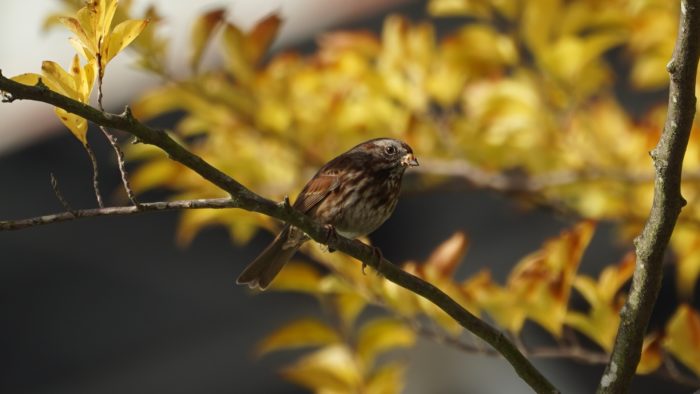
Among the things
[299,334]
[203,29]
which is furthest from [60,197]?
[203,29]

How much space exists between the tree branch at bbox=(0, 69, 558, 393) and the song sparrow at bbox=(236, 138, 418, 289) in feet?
3.54

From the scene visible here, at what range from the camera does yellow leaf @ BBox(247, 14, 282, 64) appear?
11.1ft

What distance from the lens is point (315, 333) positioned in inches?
123

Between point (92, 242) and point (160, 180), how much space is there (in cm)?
310

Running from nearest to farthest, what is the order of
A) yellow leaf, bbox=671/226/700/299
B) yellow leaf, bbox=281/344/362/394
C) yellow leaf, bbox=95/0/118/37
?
yellow leaf, bbox=95/0/118/37 → yellow leaf, bbox=281/344/362/394 → yellow leaf, bbox=671/226/700/299

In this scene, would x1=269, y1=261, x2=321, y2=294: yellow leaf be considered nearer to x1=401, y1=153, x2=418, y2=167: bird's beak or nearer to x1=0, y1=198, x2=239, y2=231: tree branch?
x1=401, y1=153, x2=418, y2=167: bird's beak

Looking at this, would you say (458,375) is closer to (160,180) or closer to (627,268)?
(160,180)

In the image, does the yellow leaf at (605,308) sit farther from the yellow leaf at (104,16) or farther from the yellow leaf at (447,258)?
the yellow leaf at (104,16)

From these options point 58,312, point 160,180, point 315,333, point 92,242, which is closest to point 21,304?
point 58,312

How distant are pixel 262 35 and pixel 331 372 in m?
1.12

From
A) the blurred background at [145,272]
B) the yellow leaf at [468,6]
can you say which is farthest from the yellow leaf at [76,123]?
the blurred background at [145,272]

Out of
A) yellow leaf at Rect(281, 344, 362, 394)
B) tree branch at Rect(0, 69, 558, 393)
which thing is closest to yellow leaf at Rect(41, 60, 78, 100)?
tree branch at Rect(0, 69, 558, 393)

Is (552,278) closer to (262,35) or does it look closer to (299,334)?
(299,334)

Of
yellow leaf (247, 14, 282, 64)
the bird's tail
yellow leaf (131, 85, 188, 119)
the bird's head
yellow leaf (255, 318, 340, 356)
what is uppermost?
yellow leaf (247, 14, 282, 64)
